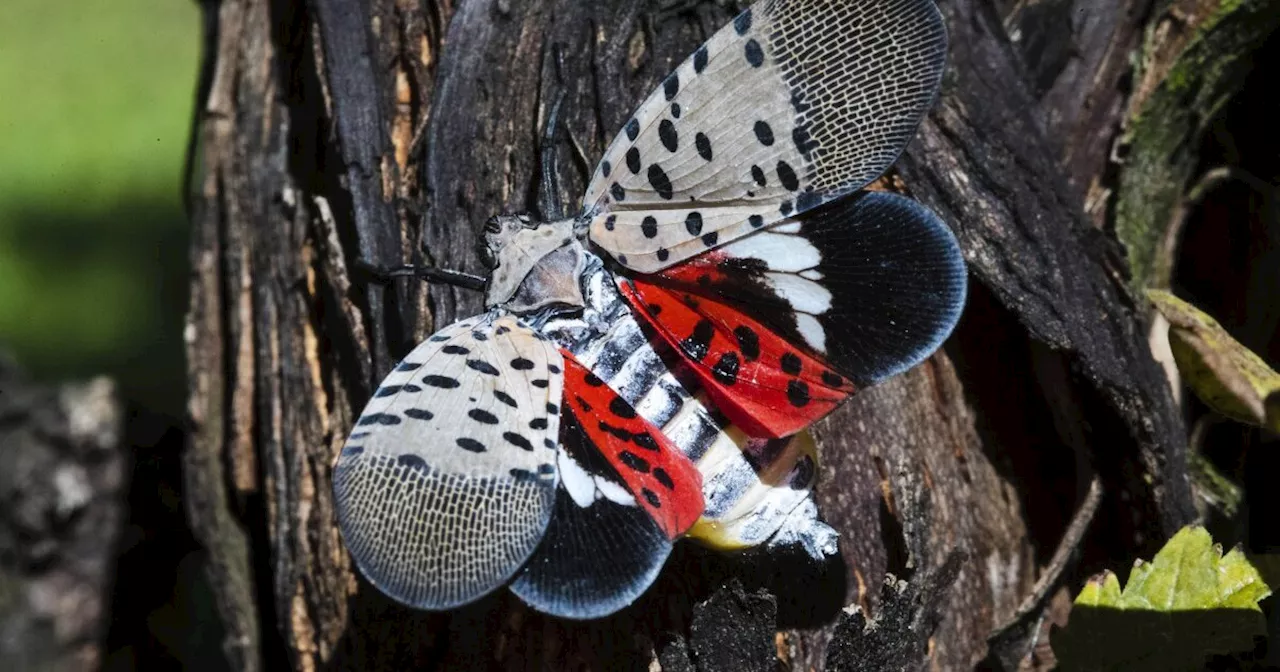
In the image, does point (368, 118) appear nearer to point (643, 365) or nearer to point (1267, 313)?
point (643, 365)

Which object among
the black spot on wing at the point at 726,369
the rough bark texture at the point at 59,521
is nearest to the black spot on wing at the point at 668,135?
the black spot on wing at the point at 726,369

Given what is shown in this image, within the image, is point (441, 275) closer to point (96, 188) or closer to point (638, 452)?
point (638, 452)

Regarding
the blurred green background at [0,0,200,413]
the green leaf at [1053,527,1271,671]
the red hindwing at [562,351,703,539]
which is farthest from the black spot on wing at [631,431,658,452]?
the blurred green background at [0,0,200,413]

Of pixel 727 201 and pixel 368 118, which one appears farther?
pixel 368 118

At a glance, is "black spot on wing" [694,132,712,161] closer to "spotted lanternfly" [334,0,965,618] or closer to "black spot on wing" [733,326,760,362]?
"spotted lanternfly" [334,0,965,618]

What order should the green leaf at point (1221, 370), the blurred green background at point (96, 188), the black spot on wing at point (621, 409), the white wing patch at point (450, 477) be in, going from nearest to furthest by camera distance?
the white wing patch at point (450, 477)
the black spot on wing at point (621, 409)
the green leaf at point (1221, 370)
the blurred green background at point (96, 188)

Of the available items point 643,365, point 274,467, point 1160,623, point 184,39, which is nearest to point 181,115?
point 184,39

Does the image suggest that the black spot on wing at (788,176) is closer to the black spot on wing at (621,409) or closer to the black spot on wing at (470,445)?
the black spot on wing at (621,409)
